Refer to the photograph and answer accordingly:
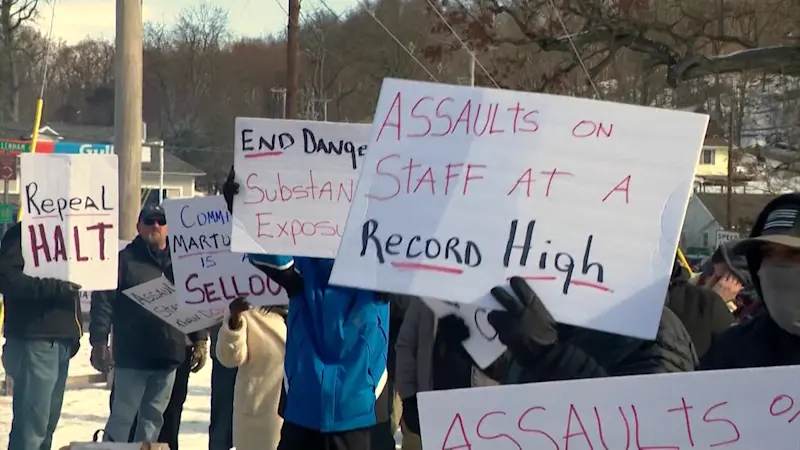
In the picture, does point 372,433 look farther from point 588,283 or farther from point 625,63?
point 625,63

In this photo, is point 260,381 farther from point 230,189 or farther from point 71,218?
point 230,189

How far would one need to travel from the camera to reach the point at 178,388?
6520mm

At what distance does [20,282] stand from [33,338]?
0.32 m

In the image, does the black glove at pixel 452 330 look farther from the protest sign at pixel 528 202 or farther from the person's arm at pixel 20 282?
the person's arm at pixel 20 282

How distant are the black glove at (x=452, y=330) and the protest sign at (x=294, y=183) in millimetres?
648

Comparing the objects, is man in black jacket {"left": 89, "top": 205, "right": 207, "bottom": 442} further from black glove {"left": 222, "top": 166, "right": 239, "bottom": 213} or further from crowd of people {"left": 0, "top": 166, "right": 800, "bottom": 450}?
black glove {"left": 222, "top": 166, "right": 239, "bottom": 213}

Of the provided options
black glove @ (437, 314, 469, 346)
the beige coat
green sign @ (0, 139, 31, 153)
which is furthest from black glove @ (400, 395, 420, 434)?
green sign @ (0, 139, 31, 153)

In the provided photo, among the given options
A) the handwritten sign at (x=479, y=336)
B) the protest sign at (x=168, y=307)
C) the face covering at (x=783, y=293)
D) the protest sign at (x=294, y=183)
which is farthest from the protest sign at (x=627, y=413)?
the protest sign at (x=168, y=307)

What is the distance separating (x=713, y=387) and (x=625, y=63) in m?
11.8

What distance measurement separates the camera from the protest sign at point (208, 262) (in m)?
5.34

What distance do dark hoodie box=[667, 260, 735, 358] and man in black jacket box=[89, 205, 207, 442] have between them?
2845 mm

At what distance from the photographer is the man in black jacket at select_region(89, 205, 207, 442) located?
6.13 m

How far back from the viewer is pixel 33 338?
19.3 ft

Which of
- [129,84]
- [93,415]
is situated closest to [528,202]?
[93,415]
